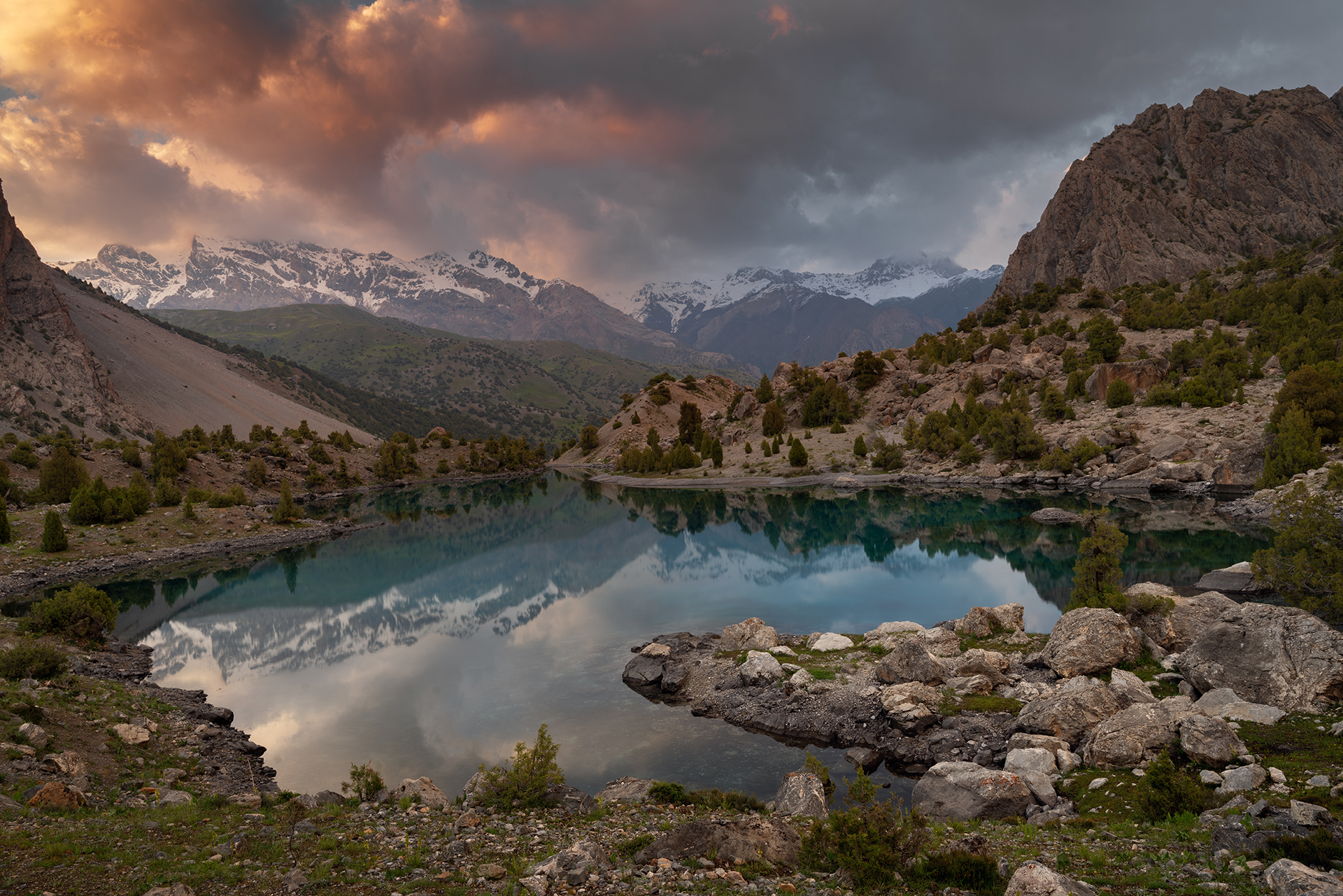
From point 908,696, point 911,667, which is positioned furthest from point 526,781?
point 911,667

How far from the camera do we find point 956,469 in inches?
3499

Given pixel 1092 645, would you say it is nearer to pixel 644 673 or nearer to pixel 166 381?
pixel 644 673

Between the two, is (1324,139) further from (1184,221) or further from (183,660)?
(183,660)

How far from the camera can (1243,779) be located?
11.3 metres

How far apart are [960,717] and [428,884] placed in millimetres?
16140

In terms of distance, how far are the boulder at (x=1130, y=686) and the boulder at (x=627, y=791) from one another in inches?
542

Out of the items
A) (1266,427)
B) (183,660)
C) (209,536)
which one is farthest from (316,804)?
(1266,427)

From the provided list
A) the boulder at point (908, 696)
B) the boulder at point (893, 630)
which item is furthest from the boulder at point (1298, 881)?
the boulder at point (893, 630)

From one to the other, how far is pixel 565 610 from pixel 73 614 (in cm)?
2530

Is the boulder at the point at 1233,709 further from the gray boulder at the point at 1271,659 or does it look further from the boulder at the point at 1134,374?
the boulder at the point at 1134,374

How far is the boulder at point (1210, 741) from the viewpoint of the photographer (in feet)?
41.0

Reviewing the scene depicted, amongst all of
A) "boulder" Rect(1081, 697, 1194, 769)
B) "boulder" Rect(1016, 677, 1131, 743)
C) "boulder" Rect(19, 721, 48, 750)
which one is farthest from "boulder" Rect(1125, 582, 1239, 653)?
"boulder" Rect(19, 721, 48, 750)

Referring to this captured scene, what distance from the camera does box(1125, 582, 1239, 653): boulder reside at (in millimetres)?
21516

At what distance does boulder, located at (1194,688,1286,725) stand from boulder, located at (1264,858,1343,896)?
7.43 m
